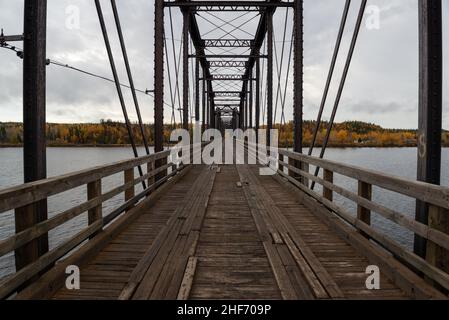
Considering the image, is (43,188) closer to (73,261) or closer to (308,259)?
(73,261)

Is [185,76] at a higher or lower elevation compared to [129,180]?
higher

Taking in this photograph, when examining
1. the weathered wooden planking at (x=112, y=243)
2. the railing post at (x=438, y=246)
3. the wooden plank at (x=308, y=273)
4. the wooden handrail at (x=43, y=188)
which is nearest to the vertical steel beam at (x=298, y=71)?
the weathered wooden planking at (x=112, y=243)

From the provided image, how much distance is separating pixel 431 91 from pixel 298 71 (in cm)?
690

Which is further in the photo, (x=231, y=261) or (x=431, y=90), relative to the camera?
(x=231, y=261)

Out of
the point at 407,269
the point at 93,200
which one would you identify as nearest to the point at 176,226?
the point at 93,200

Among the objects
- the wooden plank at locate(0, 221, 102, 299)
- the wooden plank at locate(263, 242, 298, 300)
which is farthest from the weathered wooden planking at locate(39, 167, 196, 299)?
the wooden plank at locate(263, 242, 298, 300)

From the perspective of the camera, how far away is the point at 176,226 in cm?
568

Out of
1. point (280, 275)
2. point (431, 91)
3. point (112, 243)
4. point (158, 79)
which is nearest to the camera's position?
point (280, 275)

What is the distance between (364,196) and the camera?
4.60 metres

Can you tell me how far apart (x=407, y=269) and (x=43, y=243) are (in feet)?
13.0

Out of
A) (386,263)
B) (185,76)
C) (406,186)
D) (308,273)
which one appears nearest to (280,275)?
(308,273)

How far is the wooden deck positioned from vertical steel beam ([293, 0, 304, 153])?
4.34m

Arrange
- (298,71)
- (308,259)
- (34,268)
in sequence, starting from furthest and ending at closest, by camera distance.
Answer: (298,71) → (308,259) → (34,268)

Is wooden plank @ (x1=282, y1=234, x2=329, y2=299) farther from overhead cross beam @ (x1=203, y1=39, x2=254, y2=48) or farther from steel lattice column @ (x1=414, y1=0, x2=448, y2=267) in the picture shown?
overhead cross beam @ (x1=203, y1=39, x2=254, y2=48)
